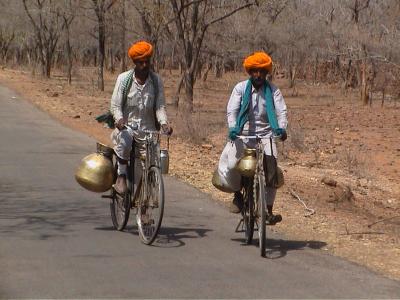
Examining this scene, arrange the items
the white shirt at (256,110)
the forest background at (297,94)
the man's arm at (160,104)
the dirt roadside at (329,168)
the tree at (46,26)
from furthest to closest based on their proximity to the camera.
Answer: the tree at (46,26), the forest background at (297,94), the dirt roadside at (329,168), the man's arm at (160,104), the white shirt at (256,110)

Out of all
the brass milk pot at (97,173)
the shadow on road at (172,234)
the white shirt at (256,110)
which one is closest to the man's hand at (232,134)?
the white shirt at (256,110)

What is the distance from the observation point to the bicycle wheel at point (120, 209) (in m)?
8.38

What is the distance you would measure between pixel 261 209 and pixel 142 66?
1.77 metres

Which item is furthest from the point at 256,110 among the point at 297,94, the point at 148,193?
the point at 297,94

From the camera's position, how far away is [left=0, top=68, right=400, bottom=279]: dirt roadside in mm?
8812

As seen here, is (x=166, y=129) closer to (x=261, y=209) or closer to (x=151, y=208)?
(x=151, y=208)

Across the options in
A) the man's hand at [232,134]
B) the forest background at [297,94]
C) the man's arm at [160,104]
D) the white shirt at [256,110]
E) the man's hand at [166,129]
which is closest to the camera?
the man's hand at [232,134]

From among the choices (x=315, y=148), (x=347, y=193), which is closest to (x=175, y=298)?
(x=347, y=193)

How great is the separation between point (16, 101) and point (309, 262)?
23.2m

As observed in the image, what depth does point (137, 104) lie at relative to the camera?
8.21m

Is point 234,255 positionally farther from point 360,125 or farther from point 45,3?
point 45,3

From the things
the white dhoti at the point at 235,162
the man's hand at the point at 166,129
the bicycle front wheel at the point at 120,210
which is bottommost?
the bicycle front wheel at the point at 120,210

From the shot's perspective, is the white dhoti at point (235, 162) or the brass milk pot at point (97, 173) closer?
the white dhoti at point (235, 162)

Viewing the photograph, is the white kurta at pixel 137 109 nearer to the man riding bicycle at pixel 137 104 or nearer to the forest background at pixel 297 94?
the man riding bicycle at pixel 137 104
